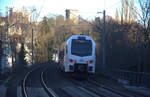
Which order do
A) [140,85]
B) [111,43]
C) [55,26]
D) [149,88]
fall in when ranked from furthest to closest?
[55,26] < [111,43] < [140,85] < [149,88]

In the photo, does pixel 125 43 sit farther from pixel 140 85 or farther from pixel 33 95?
pixel 33 95

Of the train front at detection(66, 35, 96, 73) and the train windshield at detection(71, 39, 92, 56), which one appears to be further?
the train windshield at detection(71, 39, 92, 56)

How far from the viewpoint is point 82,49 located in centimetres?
2083

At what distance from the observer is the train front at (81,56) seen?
20.4 m

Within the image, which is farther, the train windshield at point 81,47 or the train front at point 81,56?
the train windshield at point 81,47

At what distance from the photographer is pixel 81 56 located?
20.4m

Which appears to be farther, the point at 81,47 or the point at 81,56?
the point at 81,47

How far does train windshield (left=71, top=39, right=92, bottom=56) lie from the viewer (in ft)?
67.7

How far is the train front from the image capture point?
20377mm

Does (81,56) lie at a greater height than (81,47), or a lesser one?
lesser

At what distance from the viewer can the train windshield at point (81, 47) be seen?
20.6 metres

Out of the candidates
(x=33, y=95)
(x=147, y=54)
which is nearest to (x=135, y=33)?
(x=147, y=54)

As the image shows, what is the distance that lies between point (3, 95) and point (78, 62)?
8.15 metres

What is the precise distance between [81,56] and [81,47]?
812 mm
